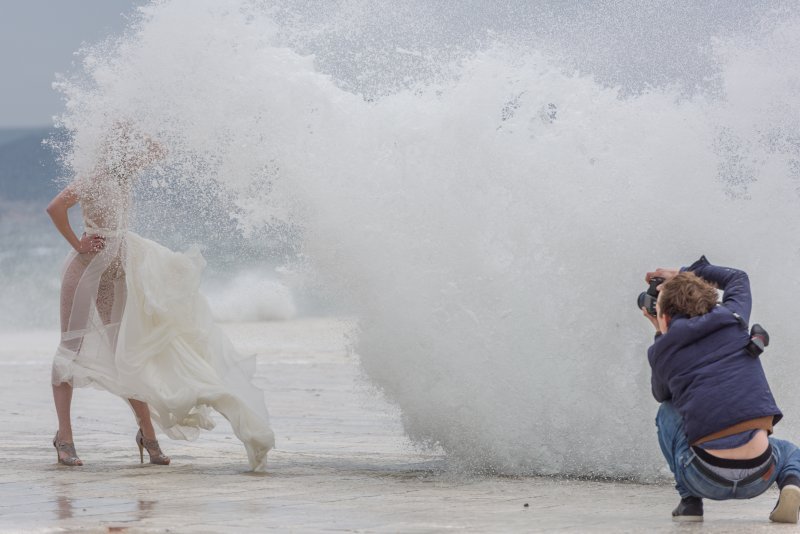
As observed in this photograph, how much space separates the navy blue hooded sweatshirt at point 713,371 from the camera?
5180 millimetres

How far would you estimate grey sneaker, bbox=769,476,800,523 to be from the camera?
16.5ft

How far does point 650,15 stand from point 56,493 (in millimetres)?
4635

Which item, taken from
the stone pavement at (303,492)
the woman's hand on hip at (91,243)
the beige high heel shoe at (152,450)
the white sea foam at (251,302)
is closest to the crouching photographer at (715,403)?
the stone pavement at (303,492)

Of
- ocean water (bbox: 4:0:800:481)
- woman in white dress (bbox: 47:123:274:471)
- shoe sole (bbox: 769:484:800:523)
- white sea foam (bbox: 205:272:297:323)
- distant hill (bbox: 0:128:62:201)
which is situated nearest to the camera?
shoe sole (bbox: 769:484:800:523)

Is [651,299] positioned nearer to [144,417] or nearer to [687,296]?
[687,296]

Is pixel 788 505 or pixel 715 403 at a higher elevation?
pixel 715 403

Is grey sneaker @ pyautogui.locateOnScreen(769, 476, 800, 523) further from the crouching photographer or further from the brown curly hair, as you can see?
the brown curly hair

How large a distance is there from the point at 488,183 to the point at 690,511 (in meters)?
2.31

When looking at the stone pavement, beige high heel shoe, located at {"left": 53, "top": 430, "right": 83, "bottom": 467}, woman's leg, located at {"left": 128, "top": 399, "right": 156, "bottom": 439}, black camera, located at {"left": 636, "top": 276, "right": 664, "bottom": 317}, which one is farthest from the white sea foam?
black camera, located at {"left": 636, "top": 276, "right": 664, "bottom": 317}

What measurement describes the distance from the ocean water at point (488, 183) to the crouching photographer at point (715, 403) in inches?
48.9

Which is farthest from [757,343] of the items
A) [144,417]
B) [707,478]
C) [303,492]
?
[144,417]

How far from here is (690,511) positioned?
5246 mm

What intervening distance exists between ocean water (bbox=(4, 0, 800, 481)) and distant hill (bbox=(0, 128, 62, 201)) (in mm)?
60033

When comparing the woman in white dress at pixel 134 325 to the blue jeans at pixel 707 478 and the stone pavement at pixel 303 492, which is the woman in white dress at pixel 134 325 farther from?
the blue jeans at pixel 707 478
